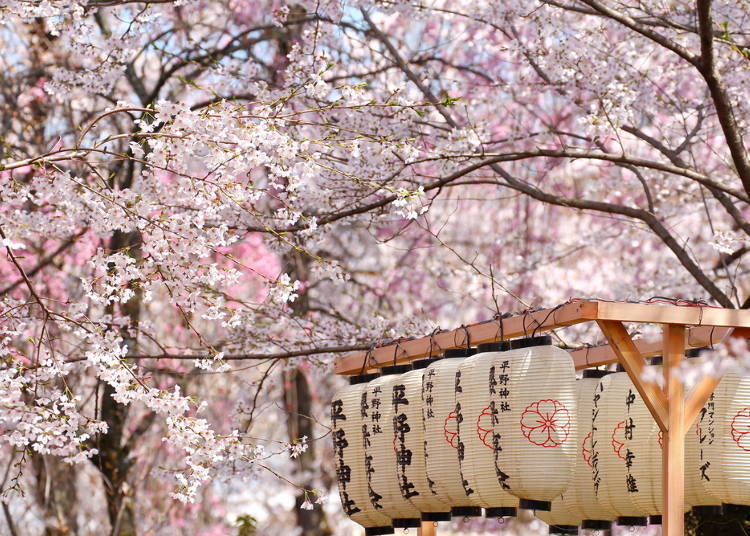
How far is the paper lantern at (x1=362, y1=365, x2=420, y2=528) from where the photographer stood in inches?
189

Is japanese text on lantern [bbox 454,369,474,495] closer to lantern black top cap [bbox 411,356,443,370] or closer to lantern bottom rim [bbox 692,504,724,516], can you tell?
lantern black top cap [bbox 411,356,443,370]

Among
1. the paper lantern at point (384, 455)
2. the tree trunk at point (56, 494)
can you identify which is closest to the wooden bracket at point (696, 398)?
the paper lantern at point (384, 455)

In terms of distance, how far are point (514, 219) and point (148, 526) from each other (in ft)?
19.6

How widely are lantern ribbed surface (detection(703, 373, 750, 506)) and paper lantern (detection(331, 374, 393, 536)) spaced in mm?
1554

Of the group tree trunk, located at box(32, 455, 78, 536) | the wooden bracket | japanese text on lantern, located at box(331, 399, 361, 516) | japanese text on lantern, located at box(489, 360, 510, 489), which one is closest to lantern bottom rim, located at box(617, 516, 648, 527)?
the wooden bracket

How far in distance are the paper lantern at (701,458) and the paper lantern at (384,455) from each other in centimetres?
124

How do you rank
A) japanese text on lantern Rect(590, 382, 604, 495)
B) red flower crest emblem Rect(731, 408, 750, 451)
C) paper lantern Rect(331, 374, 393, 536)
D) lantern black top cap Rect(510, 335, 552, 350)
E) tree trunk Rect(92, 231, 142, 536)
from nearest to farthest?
1. lantern black top cap Rect(510, 335, 552, 350)
2. red flower crest emblem Rect(731, 408, 750, 451)
3. japanese text on lantern Rect(590, 382, 604, 495)
4. paper lantern Rect(331, 374, 393, 536)
5. tree trunk Rect(92, 231, 142, 536)

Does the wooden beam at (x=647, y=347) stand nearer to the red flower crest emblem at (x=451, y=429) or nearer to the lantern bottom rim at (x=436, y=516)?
the red flower crest emblem at (x=451, y=429)

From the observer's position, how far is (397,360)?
512cm

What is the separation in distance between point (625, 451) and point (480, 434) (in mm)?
816

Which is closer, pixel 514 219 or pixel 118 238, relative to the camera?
pixel 118 238

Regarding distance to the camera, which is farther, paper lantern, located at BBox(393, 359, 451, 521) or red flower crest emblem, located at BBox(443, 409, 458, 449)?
paper lantern, located at BBox(393, 359, 451, 521)

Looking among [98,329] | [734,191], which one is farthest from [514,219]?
[98,329]

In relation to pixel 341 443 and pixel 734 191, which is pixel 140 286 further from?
pixel 734 191
